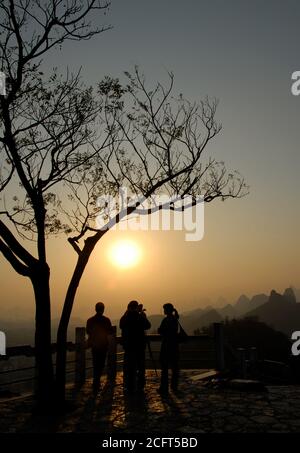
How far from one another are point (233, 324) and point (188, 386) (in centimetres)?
8779

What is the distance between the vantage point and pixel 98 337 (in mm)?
12469

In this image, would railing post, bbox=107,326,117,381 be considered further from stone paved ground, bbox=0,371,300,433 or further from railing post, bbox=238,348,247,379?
railing post, bbox=238,348,247,379

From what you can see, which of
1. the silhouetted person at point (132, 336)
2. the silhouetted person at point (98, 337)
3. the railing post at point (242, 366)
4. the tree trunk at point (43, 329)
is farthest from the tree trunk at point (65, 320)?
the railing post at point (242, 366)

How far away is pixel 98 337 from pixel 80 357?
2455 mm

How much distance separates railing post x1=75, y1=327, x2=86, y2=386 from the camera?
47.3 feet

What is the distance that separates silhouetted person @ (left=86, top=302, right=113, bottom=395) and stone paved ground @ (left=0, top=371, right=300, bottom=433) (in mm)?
728

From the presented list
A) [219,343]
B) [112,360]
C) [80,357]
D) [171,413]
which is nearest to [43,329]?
[171,413]

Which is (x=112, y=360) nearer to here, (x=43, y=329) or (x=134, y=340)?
(x=134, y=340)

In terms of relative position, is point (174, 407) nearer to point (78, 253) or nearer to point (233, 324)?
point (78, 253)

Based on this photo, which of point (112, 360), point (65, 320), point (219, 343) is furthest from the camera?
point (219, 343)

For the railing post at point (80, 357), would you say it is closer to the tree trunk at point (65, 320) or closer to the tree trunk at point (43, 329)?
the tree trunk at point (65, 320)

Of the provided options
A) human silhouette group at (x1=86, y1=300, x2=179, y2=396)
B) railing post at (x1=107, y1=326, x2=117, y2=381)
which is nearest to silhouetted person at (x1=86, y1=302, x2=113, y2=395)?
human silhouette group at (x1=86, y1=300, x2=179, y2=396)
